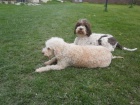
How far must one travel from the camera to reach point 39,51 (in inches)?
232

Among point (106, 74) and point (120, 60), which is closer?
point (106, 74)

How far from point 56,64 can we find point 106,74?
38.5 inches

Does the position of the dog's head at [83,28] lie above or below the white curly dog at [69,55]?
above

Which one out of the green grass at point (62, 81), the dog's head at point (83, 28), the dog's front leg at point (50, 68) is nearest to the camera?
the green grass at point (62, 81)

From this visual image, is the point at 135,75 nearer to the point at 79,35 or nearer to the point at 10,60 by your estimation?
the point at 79,35

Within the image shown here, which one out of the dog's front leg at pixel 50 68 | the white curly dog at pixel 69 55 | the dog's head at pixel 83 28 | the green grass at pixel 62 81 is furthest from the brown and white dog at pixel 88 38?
the dog's front leg at pixel 50 68

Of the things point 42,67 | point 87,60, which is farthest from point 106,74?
point 42,67

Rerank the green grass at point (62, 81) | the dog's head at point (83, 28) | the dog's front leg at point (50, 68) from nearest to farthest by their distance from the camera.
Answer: the green grass at point (62, 81) → the dog's front leg at point (50, 68) → the dog's head at point (83, 28)

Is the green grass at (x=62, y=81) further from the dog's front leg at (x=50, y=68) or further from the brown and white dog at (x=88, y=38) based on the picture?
the brown and white dog at (x=88, y=38)

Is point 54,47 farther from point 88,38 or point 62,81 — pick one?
point 88,38

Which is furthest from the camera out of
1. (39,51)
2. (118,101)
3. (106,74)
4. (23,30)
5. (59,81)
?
(23,30)

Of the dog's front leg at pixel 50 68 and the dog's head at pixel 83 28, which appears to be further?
the dog's head at pixel 83 28

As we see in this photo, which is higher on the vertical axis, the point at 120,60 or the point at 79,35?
the point at 79,35

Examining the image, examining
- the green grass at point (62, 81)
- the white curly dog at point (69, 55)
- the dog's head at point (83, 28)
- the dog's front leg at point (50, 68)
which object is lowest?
the green grass at point (62, 81)
